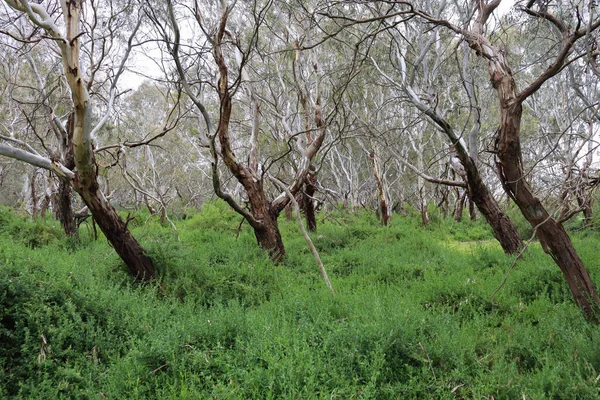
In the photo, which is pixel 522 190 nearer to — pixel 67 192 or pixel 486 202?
pixel 486 202

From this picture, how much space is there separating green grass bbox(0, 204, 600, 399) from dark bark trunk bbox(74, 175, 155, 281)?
189mm

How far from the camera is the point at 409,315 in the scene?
12.9ft

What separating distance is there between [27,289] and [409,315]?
12.3 feet

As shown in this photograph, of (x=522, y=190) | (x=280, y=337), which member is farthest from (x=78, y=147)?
(x=522, y=190)

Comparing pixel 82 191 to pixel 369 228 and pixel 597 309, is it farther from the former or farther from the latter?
pixel 369 228

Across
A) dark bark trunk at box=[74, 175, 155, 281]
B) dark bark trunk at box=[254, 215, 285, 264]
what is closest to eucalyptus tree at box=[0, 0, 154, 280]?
dark bark trunk at box=[74, 175, 155, 281]

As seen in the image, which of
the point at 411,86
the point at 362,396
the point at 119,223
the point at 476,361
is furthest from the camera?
the point at 411,86

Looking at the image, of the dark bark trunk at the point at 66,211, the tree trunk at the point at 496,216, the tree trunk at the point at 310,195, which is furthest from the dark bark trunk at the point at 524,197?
the dark bark trunk at the point at 66,211

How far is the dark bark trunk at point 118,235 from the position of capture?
527cm

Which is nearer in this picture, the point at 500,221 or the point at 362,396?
the point at 362,396

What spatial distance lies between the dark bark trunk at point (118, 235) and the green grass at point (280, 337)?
0.19 meters

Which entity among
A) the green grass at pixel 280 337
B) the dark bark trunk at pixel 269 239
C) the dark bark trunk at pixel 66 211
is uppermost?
the dark bark trunk at pixel 66 211

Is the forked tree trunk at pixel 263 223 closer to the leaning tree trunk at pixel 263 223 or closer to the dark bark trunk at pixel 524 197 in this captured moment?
the leaning tree trunk at pixel 263 223

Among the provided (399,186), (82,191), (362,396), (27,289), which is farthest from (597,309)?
(399,186)
